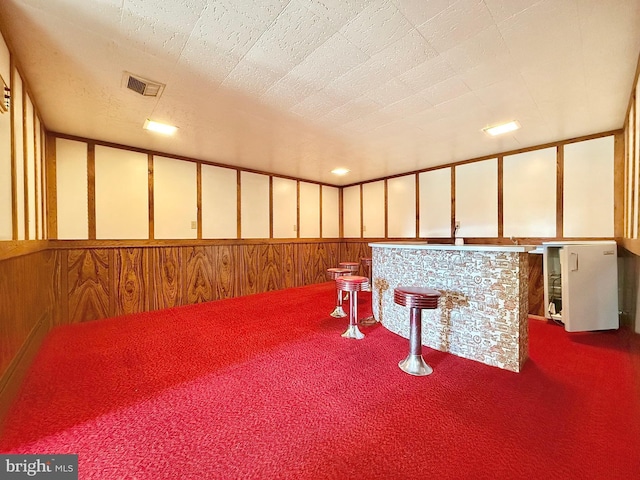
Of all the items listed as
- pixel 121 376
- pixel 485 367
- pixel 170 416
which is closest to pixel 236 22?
pixel 170 416

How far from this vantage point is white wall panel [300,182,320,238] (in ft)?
21.1

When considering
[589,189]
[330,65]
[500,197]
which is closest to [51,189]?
[330,65]

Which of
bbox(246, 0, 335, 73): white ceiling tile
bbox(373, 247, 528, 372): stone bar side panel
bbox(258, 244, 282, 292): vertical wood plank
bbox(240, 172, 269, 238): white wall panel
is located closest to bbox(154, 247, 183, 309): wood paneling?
bbox(240, 172, 269, 238): white wall panel

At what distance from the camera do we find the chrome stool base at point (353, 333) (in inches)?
121

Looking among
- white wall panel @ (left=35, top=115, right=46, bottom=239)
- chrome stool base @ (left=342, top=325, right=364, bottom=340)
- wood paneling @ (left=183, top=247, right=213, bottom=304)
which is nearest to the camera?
white wall panel @ (left=35, top=115, right=46, bottom=239)

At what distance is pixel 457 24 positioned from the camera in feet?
5.77

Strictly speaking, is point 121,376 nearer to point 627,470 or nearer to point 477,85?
point 627,470

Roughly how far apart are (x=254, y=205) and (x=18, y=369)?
3.98 m

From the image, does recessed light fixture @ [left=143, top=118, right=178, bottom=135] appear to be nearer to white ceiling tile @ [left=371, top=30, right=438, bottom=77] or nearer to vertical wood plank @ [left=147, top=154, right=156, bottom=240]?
vertical wood plank @ [left=147, top=154, right=156, bottom=240]

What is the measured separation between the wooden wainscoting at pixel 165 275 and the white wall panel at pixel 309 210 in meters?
0.50

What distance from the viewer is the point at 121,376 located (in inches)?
89.7

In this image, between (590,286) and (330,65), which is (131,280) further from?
(590,286)

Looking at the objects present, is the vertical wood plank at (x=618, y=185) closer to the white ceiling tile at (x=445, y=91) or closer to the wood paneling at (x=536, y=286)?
the wood paneling at (x=536, y=286)

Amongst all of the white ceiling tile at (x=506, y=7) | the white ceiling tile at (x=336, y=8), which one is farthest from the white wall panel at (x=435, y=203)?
the white ceiling tile at (x=336, y=8)
